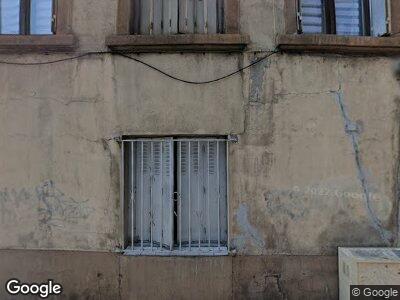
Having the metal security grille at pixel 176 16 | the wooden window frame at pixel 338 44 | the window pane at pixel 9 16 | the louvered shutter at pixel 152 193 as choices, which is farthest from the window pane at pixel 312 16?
the window pane at pixel 9 16

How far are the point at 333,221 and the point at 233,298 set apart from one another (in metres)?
1.52

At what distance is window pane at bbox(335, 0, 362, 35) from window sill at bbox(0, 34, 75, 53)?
3417 mm

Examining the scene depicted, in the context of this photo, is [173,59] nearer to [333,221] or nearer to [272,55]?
[272,55]

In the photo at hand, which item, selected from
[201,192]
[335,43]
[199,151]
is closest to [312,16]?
[335,43]

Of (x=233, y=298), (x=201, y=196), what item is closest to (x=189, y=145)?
(x=201, y=196)

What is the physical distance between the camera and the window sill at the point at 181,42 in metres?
5.16

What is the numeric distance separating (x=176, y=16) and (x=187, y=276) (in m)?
3.27

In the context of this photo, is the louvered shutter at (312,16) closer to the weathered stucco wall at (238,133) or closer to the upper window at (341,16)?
the upper window at (341,16)

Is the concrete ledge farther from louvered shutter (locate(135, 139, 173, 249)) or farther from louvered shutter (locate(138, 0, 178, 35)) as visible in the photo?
louvered shutter (locate(138, 0, 178, 35))

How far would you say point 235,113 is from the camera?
5.24 m

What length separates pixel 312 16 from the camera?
561 centimetres

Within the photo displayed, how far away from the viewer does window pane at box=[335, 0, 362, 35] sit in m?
5.63

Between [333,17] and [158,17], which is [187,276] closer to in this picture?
[158,17]

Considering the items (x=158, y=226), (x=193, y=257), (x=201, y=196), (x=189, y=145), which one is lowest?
(x=193, y=257)
